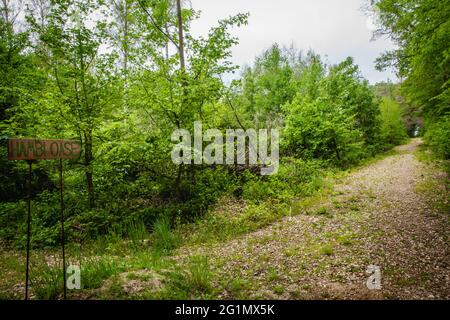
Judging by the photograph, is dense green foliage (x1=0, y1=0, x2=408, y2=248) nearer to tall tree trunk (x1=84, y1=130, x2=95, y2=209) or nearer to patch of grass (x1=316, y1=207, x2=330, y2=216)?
tall tree trunk (x1=84, y1=130, x2=95, y2=209)

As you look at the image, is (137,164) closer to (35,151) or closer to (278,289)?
(35,151)

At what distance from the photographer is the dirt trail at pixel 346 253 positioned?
4355 millimetres

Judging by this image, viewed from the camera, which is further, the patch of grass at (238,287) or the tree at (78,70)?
the tree at (78,70)

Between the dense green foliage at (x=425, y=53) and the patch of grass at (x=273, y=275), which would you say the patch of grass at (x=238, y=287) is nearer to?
the patch of grass at (x=273, y=275)

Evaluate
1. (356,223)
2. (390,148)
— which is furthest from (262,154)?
(390,148)

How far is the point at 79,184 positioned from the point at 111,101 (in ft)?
12.4

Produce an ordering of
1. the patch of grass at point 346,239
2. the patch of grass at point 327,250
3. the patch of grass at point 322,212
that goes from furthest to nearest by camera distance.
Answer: the patch of grass at point 322,212, the patch of grass at point 346,239, the patch of grass at point 327,250

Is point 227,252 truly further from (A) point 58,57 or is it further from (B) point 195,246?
(A) point 58,57

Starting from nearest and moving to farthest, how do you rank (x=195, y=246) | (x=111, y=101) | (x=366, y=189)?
(x=195, y=246) < (x=111, y=101) < (x=366, y=189)

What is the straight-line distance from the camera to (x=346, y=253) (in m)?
5.61

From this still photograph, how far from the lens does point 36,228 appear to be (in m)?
8.13

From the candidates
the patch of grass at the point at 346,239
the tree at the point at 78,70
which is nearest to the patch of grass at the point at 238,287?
the patch of grass at the point at 346,239

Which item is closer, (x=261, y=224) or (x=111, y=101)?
(x=261, y=224)

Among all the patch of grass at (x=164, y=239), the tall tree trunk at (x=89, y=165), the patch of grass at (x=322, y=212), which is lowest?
the patch of grass at (x=164, y=239)
